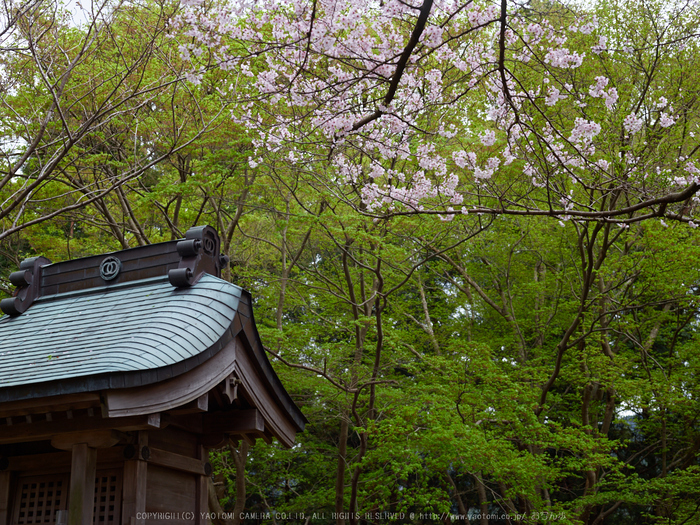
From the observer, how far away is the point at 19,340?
→ 4.36m

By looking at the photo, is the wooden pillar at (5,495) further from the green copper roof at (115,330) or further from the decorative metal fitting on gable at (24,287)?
the decorative metal fitting on gable at (24,287)

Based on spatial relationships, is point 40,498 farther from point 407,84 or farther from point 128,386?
point 407,84

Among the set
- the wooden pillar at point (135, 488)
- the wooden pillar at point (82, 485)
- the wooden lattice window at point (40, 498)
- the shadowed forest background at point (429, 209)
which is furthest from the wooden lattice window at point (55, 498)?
the shadowed forest background at point (429, 209)

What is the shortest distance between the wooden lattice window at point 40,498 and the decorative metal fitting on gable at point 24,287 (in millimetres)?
1426

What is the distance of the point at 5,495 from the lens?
3.98m

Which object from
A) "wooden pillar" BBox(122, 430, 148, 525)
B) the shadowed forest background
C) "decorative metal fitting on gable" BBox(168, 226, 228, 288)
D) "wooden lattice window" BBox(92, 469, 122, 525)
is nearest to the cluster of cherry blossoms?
the shadowed forest background

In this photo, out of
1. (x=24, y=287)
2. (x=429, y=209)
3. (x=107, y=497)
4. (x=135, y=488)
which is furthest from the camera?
(x=429, y=209)

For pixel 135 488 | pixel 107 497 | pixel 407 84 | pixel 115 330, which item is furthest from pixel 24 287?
pixel 407 84

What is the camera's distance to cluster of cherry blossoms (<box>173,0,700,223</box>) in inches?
153

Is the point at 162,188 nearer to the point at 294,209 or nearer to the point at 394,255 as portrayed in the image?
the point at 294,209

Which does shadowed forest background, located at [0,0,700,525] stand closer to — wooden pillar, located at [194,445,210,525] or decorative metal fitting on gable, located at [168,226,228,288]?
decorative metal fitting on gable, located at [168,226,228,288]

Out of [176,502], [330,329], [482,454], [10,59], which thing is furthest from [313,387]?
[10,59]

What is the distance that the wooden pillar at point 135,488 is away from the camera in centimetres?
366

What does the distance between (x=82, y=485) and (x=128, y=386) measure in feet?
2.45
